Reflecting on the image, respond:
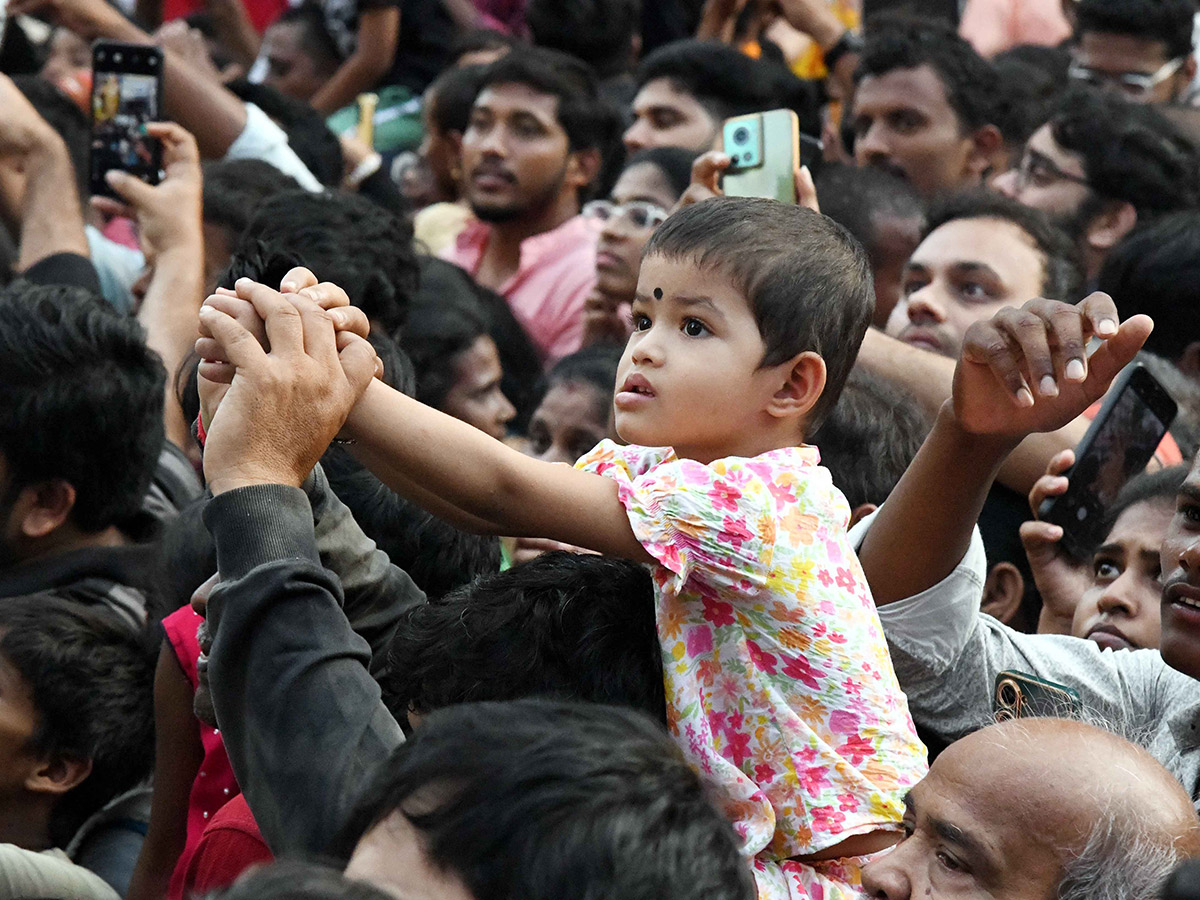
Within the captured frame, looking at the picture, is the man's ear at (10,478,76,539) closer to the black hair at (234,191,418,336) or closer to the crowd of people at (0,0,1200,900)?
the crowd of people at (0,0,1200,900)

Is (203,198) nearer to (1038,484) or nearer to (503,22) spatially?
(1038,484)

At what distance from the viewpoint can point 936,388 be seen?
11.5 feet

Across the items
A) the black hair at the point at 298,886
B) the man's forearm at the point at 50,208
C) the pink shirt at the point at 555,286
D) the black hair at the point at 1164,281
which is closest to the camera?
the black hair at the point at 298,886

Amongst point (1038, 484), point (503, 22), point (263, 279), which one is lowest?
point (503, 22)

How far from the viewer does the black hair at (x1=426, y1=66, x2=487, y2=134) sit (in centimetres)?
677

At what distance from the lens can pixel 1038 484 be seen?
304 cm

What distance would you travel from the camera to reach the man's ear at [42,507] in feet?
10.9

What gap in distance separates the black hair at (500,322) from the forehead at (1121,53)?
2627mm

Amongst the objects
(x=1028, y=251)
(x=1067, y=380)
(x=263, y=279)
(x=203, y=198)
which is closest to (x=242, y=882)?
(x=263, y=279)

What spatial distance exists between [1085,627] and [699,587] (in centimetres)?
119

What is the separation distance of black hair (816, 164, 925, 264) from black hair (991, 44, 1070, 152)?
1047 mm

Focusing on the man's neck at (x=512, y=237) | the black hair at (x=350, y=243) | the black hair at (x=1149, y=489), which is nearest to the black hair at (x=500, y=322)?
the black hair at (x=350, y=243)

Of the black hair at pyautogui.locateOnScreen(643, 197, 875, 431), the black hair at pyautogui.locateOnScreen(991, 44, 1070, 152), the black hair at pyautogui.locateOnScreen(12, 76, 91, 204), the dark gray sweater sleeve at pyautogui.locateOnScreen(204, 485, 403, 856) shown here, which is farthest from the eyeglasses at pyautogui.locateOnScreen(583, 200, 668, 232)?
the dark gray sweater sleeve at pyautogui.locateOnScreen(204, 485, 403, 856)

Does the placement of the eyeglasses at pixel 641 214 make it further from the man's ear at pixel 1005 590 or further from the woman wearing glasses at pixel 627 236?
the man's ear at pixel 1005 590
